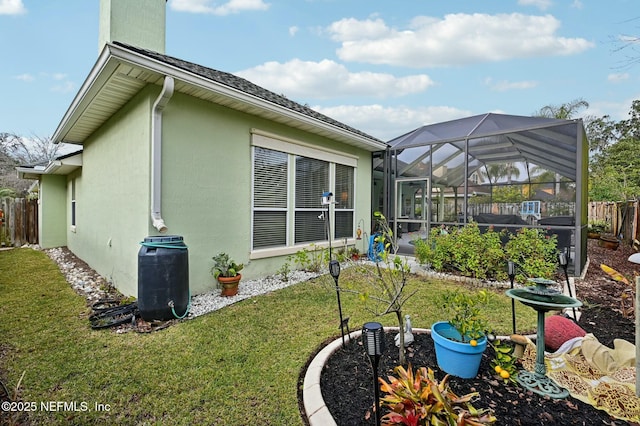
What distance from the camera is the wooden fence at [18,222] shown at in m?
9.95

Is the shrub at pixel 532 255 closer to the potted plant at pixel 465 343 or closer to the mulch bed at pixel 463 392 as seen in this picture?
the mulch bed at pixel 463 392

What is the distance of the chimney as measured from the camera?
548 cm

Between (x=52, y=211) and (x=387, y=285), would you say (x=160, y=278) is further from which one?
(x=52, y=211)

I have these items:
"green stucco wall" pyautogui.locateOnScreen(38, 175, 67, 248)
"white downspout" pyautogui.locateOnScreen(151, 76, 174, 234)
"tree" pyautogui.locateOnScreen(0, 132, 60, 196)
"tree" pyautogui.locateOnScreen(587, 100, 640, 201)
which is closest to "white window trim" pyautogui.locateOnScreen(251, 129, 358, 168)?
"white downspout" pyautogui.locateOnScreen(151, 76, 174, 234)

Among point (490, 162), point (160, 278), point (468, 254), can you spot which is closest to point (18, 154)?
point (160, 278)

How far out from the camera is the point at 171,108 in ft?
14.3

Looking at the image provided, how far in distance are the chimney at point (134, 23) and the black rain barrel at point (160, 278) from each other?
457 cm

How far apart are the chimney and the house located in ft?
0.06

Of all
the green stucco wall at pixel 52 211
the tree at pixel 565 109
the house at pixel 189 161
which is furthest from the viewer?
the tree at pixel 565 109

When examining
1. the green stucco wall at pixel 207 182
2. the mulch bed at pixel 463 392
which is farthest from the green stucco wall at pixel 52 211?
the mulch bed at pixel 463 392

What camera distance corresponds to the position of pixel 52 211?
9922 millimetres

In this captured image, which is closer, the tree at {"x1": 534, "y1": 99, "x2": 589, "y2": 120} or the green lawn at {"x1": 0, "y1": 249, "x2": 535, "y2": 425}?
the green lawn at {"x1": 0, "y1": 249, "x2": 535, "y2": 425}

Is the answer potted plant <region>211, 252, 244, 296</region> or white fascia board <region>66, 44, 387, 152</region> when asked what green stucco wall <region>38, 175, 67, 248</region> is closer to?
white fascia board <region>66, 44, 387, 152</region>

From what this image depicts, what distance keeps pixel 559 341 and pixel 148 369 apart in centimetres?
390
